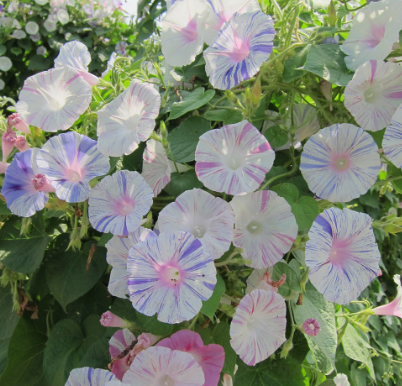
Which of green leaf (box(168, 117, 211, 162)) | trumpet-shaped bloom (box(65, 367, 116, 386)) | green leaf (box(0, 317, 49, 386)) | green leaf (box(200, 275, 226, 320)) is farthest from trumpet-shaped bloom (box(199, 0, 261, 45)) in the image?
green leaf (box(0, 317, 49, 386))

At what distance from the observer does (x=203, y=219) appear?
48 cm

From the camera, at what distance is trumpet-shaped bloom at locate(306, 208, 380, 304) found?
45cm

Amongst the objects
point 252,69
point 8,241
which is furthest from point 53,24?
point 252,69

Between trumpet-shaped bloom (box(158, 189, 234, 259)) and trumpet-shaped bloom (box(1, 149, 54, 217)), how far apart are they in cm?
18

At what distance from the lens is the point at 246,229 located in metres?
0.50

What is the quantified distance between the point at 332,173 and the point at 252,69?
0.18 m

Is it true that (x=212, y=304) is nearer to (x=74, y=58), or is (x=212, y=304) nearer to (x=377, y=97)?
(x=377, y=97)

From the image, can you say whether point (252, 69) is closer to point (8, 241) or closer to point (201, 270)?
point (201, 270)

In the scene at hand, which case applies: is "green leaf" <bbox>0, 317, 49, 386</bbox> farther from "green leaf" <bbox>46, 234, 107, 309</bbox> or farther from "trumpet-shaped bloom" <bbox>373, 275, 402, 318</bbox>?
"trumpet-shaped bloom" <bbox>373, 275, 402, 318</bbox>

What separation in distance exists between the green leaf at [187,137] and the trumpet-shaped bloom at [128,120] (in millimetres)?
67

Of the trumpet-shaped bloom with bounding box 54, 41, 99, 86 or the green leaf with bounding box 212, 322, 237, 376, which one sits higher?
the trumpet-shaped bloom with bounding box 54, 41, 99, 86

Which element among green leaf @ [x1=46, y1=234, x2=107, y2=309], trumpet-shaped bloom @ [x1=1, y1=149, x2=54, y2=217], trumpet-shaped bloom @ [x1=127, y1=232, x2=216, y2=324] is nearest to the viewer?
trumpet-shaped bloom @ [x1=127, y1=232, x2=216, y2=324]

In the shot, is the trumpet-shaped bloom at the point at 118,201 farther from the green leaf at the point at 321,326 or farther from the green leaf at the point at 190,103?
the green leaf at the point at 321,326

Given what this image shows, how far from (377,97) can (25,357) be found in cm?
76
